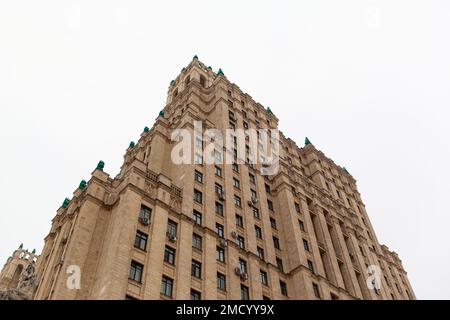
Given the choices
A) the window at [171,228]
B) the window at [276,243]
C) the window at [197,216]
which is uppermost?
the window at [276,243]

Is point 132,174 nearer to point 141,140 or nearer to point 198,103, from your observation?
point 141,140

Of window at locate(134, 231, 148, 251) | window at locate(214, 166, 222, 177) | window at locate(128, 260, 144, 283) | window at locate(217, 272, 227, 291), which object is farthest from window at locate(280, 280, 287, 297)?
window at locate(128, 260, 144, 283)

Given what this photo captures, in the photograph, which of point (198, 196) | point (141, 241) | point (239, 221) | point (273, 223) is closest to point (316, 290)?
point (273, 223)

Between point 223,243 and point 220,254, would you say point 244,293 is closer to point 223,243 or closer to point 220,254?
point 220,254

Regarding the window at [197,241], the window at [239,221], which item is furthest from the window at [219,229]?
the window at [197,241]

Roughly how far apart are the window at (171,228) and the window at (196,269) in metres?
2.85

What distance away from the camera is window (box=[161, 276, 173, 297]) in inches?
1207

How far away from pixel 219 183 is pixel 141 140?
15035 millimetres

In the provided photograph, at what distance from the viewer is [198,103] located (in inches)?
2387

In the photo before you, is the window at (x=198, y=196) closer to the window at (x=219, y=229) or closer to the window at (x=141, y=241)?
the window at (x=219, y=229)

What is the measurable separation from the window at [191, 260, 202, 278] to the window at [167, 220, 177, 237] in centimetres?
285

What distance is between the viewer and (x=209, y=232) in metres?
37.5

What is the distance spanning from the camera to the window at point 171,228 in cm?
3521

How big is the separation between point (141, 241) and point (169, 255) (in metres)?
2.51
